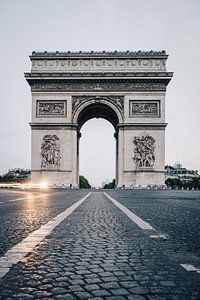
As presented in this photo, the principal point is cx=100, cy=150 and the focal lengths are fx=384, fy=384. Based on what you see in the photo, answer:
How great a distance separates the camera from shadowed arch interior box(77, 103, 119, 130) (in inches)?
1542

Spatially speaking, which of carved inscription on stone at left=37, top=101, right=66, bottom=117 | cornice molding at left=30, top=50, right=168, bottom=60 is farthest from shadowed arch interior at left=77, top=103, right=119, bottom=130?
cornice molding at left=30, top=50, right=168, bottom=60

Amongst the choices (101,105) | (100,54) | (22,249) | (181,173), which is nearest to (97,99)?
(101,105)

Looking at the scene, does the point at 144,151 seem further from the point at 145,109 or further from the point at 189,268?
the point at 189,268

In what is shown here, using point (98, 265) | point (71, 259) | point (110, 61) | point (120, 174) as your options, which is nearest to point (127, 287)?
point (98, 265)

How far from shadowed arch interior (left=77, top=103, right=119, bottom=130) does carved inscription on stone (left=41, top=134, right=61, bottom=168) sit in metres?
3.82

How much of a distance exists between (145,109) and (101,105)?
4563 mm

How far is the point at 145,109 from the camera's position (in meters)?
37.7

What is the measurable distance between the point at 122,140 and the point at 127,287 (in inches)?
1410

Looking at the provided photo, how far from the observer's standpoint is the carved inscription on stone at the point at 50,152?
37.2 meters

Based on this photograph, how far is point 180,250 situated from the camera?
3098 mm

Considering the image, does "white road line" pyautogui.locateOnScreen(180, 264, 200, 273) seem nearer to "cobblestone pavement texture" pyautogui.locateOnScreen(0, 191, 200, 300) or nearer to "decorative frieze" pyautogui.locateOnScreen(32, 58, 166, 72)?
"cobblestone pavement texture" pyautogui.locateOnScreen(0, 191, 200, 300)

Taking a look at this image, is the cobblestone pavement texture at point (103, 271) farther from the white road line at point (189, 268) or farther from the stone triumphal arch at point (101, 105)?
the stone triumphal arch at point (101, 105)

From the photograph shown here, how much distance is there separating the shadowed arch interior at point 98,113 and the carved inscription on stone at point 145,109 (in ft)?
6.90

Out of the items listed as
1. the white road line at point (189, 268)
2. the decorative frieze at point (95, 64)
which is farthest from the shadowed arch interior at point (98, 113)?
the white road line at point (189, 268)
